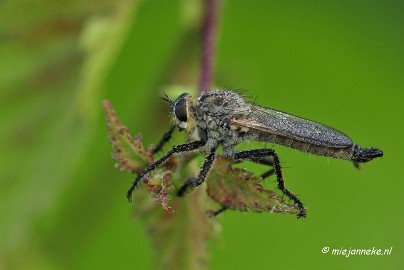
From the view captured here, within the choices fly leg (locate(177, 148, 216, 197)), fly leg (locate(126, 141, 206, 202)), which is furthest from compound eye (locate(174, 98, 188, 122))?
fly leg (locate(177, 148, 216, 197))

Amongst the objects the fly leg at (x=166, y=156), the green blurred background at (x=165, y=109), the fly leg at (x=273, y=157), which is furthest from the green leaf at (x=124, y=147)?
the green blurred background at (x=165, y=109)

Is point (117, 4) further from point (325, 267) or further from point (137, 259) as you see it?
point (325, 267)

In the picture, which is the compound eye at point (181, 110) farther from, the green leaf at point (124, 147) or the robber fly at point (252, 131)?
the green leaf at point (124, 147)

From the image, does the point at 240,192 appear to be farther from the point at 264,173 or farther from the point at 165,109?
the point at 165,109

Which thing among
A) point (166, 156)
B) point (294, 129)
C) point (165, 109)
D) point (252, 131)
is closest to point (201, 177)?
point (166, 156)

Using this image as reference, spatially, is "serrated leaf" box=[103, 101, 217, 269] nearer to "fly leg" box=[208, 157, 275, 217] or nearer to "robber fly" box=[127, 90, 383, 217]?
"fly leg" box=[208, 157, 275, 217]

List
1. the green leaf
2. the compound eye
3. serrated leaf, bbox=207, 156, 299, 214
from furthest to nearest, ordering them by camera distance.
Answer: the compound eye → the green leaf → serrated leaf, bbox=207, 156, 299, 214
